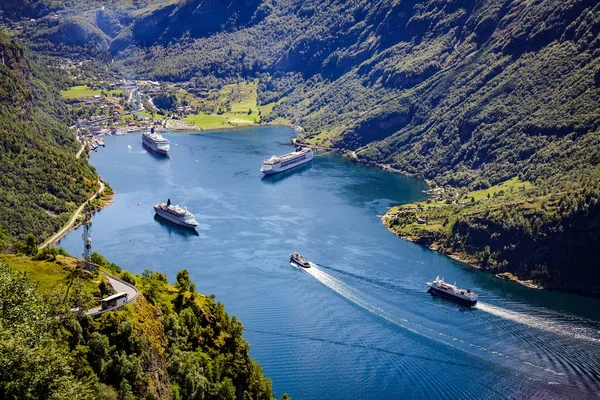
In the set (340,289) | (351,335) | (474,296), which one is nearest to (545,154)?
(474,296)

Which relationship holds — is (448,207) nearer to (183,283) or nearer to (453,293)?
(453,293)

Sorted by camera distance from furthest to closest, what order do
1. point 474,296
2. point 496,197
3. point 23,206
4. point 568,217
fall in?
1. point 496,197
2. point 23,206
3. point 568,217
4. point 474,296

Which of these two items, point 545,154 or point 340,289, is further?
point 545,154

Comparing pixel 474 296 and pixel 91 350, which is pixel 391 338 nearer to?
pixel 474 296

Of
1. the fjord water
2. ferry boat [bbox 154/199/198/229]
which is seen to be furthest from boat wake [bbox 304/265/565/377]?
ferry boat [bbox 154/199/198/229]

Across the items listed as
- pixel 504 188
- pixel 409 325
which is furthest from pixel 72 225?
pixel 504 188

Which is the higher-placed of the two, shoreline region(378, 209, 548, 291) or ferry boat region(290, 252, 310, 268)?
shoreline region(378, 209, 548, 291)

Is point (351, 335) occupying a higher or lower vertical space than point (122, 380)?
higher

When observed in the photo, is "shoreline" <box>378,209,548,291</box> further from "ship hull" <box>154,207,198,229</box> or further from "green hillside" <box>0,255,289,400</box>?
"green hillside" <box>0,255,289,400</box>
